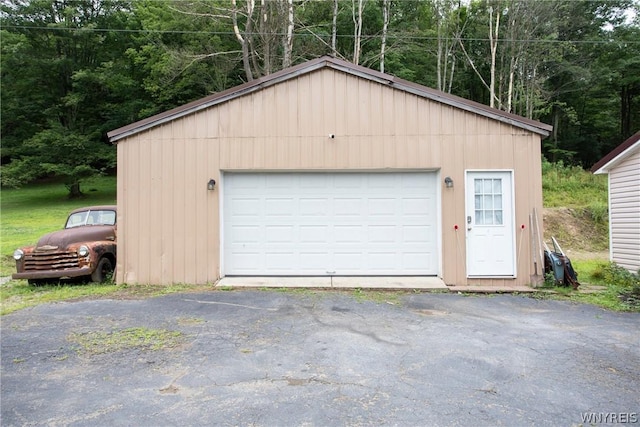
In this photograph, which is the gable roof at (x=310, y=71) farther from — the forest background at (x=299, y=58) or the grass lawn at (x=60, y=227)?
the forest background at (x=299, y=58)

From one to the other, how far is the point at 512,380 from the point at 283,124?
6037 millimetres

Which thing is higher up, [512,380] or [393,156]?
[393,156]

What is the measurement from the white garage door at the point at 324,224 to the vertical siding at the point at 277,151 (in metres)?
0.35

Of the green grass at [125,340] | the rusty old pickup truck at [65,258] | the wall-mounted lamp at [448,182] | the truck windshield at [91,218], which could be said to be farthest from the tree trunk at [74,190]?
the wall-mounted lamp at [448,182]

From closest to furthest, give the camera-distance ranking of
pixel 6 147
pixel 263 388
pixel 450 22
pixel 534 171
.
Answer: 1. pixel 263 388
2. pixel 534 171
3. pixel 450 22
4. pixel 6 147

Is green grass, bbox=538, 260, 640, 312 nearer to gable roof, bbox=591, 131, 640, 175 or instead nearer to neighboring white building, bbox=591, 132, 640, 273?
neighboring white building, bbox=591, 132, 640, 273

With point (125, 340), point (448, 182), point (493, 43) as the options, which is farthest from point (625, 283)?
point (493, 43)

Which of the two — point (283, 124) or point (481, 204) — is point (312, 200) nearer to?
point (283, 124)

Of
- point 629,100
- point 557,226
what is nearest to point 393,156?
point 557,226

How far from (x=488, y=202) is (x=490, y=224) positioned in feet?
1.40

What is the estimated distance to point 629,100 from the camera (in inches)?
1137

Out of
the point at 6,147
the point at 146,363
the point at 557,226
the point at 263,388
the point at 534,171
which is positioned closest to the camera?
the point at 263,388

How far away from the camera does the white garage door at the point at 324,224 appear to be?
8.29 metres

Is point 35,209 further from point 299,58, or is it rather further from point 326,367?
point 326,367
